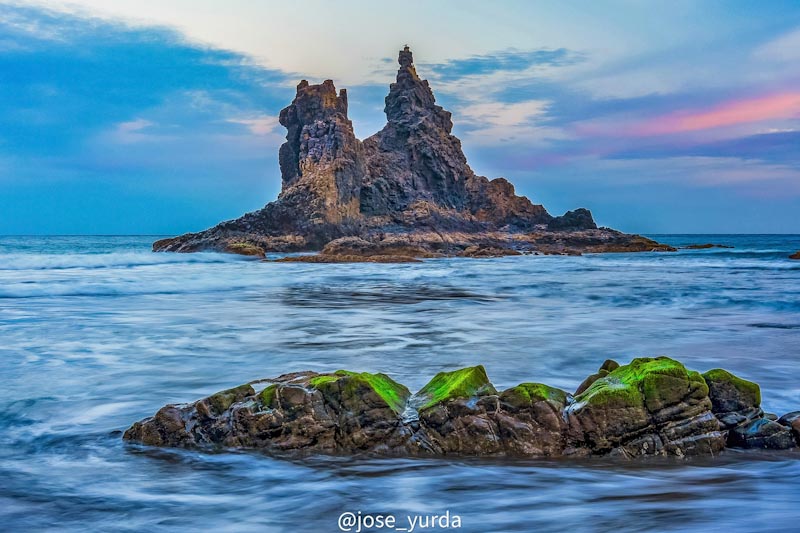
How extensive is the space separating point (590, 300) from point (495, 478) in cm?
1685

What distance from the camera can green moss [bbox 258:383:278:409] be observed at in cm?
587

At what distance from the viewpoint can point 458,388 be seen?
227 inches

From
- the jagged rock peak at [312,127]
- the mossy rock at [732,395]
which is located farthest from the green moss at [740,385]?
the jagged rock peak at [312,127]

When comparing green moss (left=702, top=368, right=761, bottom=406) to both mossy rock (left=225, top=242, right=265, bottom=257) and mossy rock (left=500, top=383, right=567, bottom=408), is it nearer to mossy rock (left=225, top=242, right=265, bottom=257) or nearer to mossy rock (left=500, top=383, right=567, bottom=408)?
mossy rock (left=500, top=383, right=567, bottom=408)

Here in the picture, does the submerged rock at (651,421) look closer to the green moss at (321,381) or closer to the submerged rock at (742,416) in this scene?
the submerged rock at (742,416)

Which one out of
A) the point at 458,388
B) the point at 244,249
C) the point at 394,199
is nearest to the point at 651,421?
the point at 458,388

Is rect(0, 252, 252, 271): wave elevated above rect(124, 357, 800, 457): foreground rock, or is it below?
above

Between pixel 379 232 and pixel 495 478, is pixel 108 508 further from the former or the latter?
pixel 379 232

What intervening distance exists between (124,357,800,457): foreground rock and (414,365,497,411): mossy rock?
12 mm

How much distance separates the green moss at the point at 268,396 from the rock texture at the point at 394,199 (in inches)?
1819

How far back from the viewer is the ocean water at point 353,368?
4.68m

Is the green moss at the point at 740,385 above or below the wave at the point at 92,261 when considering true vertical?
below

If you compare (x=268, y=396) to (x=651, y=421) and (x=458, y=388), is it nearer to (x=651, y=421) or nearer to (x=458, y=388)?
(x=458, y=388)

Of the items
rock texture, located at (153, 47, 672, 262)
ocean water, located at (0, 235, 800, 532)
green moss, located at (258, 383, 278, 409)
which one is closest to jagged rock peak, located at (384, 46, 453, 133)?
rock texture, located at (153, 47, 672, 262)
